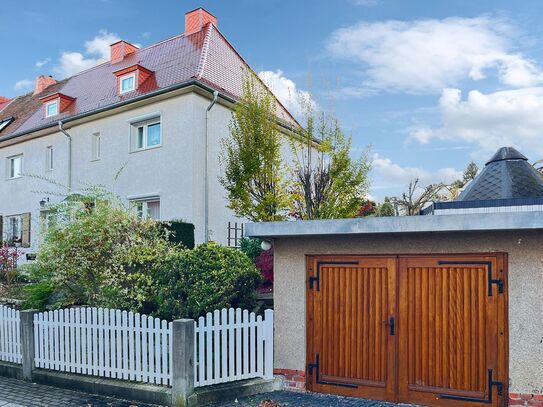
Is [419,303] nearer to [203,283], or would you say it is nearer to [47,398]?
[203,283]

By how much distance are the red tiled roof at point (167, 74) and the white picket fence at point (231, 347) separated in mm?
9911

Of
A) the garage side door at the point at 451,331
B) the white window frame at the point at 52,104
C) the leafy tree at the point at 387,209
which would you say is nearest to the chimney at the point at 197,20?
the white window frame at the point at 52,104

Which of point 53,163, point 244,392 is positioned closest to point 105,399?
A: point 244,392

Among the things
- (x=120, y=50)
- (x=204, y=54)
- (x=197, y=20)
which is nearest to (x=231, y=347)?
(x=204, y=54)

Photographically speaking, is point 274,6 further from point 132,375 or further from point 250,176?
point 132,375

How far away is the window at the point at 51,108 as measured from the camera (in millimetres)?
20188

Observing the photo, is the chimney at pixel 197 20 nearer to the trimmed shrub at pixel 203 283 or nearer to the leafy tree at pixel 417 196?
the leafy tree at pixel 417 196

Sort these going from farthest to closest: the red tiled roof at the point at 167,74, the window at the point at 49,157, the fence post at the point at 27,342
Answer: the window at the point at 49,157 → the red tiled roof at the point at 167,74 → the fence post at the point at 27,342

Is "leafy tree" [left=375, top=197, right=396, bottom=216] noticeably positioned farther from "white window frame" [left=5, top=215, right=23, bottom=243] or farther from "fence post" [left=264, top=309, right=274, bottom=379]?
"white window frame" [left=5, top=215, right=23, bottom=243]

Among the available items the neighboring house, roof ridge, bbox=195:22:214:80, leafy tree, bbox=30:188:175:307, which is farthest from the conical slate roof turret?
roof ridge, bbox=195:22:214:80

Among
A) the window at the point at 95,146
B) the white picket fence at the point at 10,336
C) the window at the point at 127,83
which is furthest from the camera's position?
the window at the point at 95,146

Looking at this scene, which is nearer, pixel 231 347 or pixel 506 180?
Result: pixel 231 347

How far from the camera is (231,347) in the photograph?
682cm

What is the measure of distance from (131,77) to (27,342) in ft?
39.3
